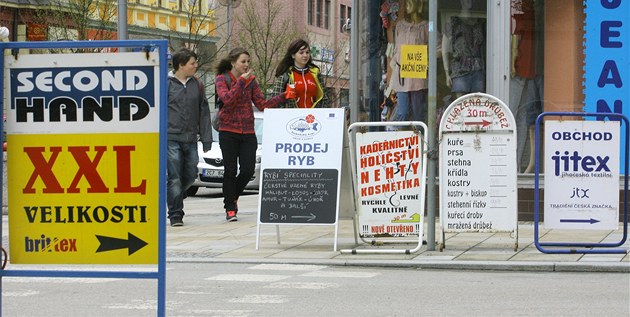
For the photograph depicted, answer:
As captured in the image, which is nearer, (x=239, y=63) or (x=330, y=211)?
(x=330, y=211)

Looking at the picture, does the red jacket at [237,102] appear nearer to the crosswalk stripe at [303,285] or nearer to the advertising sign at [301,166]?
the advertising sign at [301,166]

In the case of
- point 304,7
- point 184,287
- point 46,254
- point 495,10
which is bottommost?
point 184,287

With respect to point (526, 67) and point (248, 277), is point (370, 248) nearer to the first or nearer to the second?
point (248, 277)

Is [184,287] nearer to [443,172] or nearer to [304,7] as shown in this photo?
[443,172]

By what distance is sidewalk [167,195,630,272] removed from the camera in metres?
9.77

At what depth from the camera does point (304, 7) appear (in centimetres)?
6291

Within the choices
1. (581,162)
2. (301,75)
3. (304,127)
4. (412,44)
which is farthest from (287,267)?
(412,44)

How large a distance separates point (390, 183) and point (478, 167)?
2.62 feet

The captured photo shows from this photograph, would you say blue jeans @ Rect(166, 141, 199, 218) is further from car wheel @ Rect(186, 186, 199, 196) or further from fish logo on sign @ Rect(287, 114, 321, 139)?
car wheel @ Rect(186, 186, 199, 196)

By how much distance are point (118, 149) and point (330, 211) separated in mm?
5708

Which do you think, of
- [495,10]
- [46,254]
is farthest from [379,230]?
Answer: [46,254]

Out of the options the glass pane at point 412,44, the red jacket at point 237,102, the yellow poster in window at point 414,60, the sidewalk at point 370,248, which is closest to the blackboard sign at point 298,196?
the sidewalk at point 370,248

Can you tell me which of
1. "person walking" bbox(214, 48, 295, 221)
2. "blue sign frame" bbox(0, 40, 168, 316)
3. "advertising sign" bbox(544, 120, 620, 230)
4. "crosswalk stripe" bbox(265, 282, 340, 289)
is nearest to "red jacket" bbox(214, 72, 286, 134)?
"person walking" bbox(214, 48, 295, 221)

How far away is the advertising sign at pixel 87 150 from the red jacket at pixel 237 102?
7.91 metres
